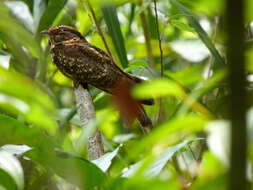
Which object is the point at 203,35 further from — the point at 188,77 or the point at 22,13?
the point at 22,13

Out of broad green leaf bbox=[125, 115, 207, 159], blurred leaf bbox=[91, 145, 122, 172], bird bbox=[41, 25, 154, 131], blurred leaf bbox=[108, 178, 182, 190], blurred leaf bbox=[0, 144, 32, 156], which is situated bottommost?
bird bbox=[41, 25, 154, 131]

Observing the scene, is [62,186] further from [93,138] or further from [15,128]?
[15,128]

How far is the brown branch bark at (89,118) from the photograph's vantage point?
7.07 feet

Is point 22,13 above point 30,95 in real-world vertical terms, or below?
below

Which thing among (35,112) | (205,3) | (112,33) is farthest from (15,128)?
(112,33)

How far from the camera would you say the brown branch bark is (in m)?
2.15

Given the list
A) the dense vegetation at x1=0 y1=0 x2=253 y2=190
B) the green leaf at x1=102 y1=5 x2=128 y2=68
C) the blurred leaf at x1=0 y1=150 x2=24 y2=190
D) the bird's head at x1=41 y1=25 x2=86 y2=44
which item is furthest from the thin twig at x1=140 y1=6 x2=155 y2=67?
the blurred leaf at x1=0 y1=150 x2=24 y2=190

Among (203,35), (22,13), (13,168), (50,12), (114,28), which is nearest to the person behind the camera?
(13,168)

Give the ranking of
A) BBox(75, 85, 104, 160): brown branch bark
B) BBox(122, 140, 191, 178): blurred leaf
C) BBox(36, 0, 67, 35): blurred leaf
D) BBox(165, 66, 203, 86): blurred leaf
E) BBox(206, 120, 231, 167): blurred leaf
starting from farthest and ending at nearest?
BBox(36, 0, 67, 35): blurred leaf
BBox(165, 66, 203, 86): blurred leaf
BBox(75, 85, 104, 160): brown branch bark
BBox(122, 140, 191, 178): blurred leaf
BBox(206, 120, 231, 167): blurred leaf

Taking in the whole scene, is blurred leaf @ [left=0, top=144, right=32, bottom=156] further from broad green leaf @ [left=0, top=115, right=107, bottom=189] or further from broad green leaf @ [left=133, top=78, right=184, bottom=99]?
broad green leaf @ [left=133, top=78, right=184, bottom=99]

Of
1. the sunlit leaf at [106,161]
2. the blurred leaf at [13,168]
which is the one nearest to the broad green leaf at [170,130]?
the blurred leaf at [13,168]

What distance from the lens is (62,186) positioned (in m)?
2.35

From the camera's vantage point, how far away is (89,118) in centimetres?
232

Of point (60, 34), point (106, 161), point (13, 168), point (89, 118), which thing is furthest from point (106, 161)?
point (60, 34)
